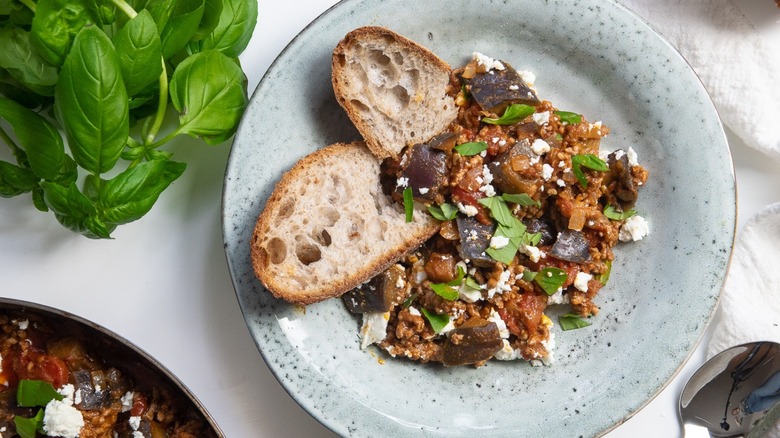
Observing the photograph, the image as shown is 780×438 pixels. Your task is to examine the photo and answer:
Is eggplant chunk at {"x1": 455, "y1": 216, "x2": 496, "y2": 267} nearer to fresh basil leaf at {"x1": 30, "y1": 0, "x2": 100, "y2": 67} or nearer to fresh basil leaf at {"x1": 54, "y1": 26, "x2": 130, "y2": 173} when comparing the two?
fresh basil leaf at {"x1": 54, "y1": 26, "x2": 130, "y2": 173}

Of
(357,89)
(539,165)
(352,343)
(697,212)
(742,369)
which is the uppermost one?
(357,89)

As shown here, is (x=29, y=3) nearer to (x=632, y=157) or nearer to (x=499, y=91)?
(x=499, y=91)

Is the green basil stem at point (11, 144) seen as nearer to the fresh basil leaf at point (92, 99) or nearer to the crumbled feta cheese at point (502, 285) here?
the fresh basil leaf at point (92, 99)

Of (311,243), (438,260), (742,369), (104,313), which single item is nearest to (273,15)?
(311,243)

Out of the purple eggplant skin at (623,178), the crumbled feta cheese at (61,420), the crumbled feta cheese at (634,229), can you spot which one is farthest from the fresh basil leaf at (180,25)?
the crumbled feta cheese at (634,229)

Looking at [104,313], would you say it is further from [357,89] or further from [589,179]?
[589,179]

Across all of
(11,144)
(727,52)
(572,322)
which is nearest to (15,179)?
(11,144)
